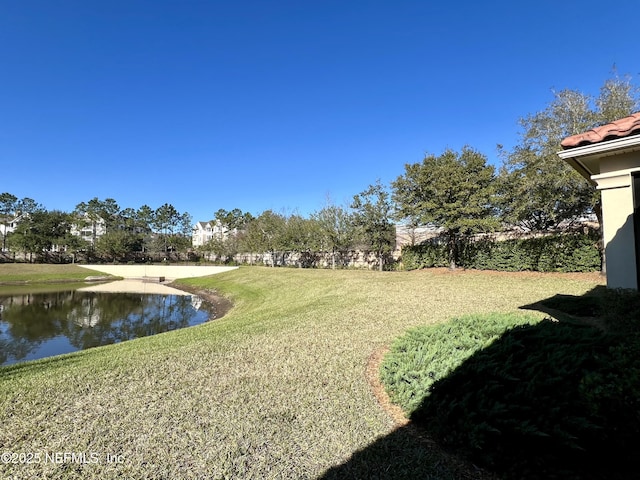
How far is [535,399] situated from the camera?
8.19ft

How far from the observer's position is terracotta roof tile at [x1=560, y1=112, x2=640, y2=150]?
373 cm

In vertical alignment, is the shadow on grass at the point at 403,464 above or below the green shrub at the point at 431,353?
below

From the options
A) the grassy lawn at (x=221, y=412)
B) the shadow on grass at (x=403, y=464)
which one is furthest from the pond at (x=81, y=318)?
the shadow on grass at (x=403, y=464)

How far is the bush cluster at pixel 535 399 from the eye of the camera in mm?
2244

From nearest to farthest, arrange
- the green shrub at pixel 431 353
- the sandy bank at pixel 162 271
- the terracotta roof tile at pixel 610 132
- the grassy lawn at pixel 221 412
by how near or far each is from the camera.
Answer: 1. the grassy lawn at pixel 221 412
2. the green shrub at pixel 431 353
3. the terracotta roof tile at pixel 610 132
4. the sandy bank at pixel 162 271

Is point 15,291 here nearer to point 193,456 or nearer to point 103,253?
point 103,253

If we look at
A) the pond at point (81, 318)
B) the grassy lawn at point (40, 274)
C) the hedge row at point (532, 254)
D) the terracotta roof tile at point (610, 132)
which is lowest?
the pond at point (81, 318)

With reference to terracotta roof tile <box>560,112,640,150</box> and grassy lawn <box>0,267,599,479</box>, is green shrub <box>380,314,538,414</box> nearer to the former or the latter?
grassy lawn <box>0,267,599,479</box>

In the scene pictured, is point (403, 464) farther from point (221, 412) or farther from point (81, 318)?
point (81, 318)

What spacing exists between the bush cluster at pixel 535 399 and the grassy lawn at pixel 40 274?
3642 cm

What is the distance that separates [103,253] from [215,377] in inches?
1896

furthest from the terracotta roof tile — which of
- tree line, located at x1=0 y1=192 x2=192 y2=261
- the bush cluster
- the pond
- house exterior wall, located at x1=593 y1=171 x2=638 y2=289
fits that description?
tree line, located at x1=0 y1=192 x2=192 y2=261

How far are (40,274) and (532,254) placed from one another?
39343 millimetres

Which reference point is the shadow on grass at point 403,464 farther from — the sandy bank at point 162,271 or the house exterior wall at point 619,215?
the sandy bank at point 162,271
